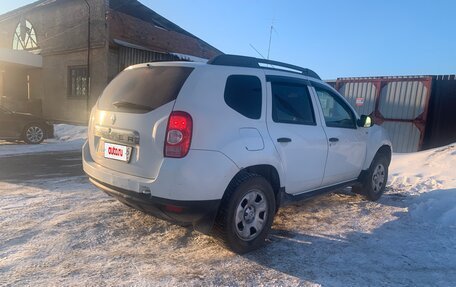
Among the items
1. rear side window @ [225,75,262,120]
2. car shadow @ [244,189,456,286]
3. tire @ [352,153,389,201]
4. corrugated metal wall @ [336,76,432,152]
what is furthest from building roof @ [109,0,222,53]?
car shadow @ [244,189,456,286]

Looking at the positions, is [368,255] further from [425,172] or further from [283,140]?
[425,172]

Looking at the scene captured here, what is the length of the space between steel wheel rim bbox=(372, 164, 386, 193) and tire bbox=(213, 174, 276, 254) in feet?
8.69

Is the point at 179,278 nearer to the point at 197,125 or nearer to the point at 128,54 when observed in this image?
the point at 197,125

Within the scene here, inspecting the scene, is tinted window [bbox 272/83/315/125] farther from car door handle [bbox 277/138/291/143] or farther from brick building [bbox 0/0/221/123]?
brick building [bbox 0/0/221/123]

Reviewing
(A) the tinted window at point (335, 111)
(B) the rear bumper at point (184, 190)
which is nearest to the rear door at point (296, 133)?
(A) the tinted window at point (335, 111)

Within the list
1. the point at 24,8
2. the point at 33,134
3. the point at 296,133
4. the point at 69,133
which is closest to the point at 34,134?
the point at 33,134

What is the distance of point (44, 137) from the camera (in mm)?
11188

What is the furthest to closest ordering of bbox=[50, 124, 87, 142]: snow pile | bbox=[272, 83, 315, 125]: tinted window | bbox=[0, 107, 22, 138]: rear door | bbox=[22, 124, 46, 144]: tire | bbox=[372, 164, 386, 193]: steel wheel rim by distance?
1. bbox=[50, 124, 87, 142]: snow pile
2. bbox=[22, 124, 46, 144]: tire
3. bbox=[0, 107, 22, 138]: rear door
4. bbox=[372, 164, 386, 193]: steel wheel rim
5. bbox=[272, 83, 315, 125]: tinted window

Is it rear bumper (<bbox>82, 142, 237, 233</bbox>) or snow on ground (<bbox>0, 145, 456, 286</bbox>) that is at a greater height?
rear bumper (<bbox>82, 142, 237, 233</bbox>)

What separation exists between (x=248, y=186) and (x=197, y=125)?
0.83 meters

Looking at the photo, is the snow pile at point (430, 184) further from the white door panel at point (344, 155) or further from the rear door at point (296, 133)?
the rear door at point (296, 133)

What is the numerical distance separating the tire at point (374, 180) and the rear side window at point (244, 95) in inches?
107

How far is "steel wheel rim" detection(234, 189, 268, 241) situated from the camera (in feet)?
11.2

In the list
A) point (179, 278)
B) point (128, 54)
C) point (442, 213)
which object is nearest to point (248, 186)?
point (179, 278)
